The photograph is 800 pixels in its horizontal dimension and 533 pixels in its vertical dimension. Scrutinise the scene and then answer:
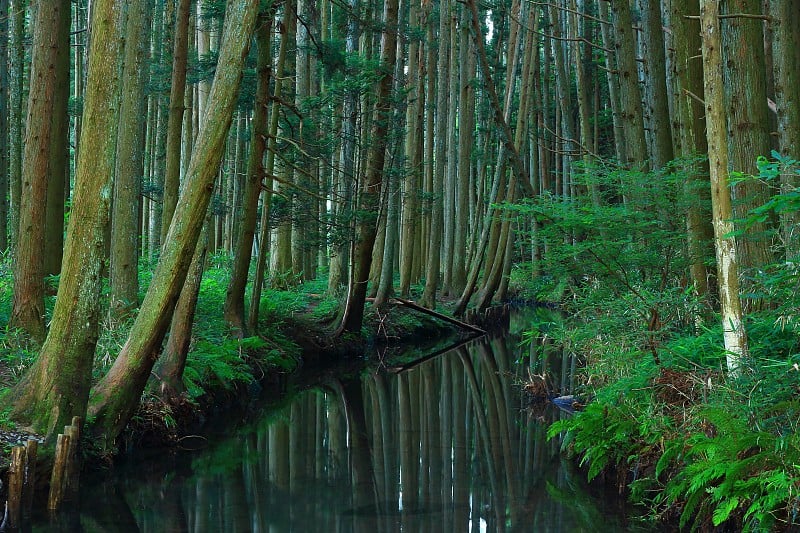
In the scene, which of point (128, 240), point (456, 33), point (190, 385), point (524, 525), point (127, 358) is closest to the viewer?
point (524, 525)

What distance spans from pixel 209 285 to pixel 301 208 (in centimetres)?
278

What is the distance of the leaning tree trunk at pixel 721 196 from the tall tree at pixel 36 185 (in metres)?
6.62

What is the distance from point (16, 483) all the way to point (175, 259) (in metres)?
2.47

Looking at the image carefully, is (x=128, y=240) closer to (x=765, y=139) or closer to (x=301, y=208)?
(x=301, y=208)

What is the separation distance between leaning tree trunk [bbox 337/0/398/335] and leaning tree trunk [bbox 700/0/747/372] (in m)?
8.53

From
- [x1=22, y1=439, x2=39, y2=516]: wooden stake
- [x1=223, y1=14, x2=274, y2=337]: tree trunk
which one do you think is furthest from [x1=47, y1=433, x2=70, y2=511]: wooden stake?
[x1=223, y1=14, x2=274, y2=337]: tree trunk

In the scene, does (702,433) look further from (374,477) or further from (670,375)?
(374,477)

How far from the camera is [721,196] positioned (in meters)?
6.36

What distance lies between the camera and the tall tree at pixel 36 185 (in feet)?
27.9

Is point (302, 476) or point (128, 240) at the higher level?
point (128, 240)

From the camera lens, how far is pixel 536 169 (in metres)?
27.0

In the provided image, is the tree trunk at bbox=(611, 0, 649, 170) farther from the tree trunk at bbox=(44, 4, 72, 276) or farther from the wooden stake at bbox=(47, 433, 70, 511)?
the wooden stake at bbox=(47, 433, 70, 511)

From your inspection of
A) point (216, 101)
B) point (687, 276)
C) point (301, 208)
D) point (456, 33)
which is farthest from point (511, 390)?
point (456, 33)

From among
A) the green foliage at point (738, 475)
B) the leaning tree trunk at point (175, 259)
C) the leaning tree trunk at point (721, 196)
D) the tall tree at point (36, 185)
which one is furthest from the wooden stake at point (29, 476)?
the leaning tree trunk at point (721, 196)
